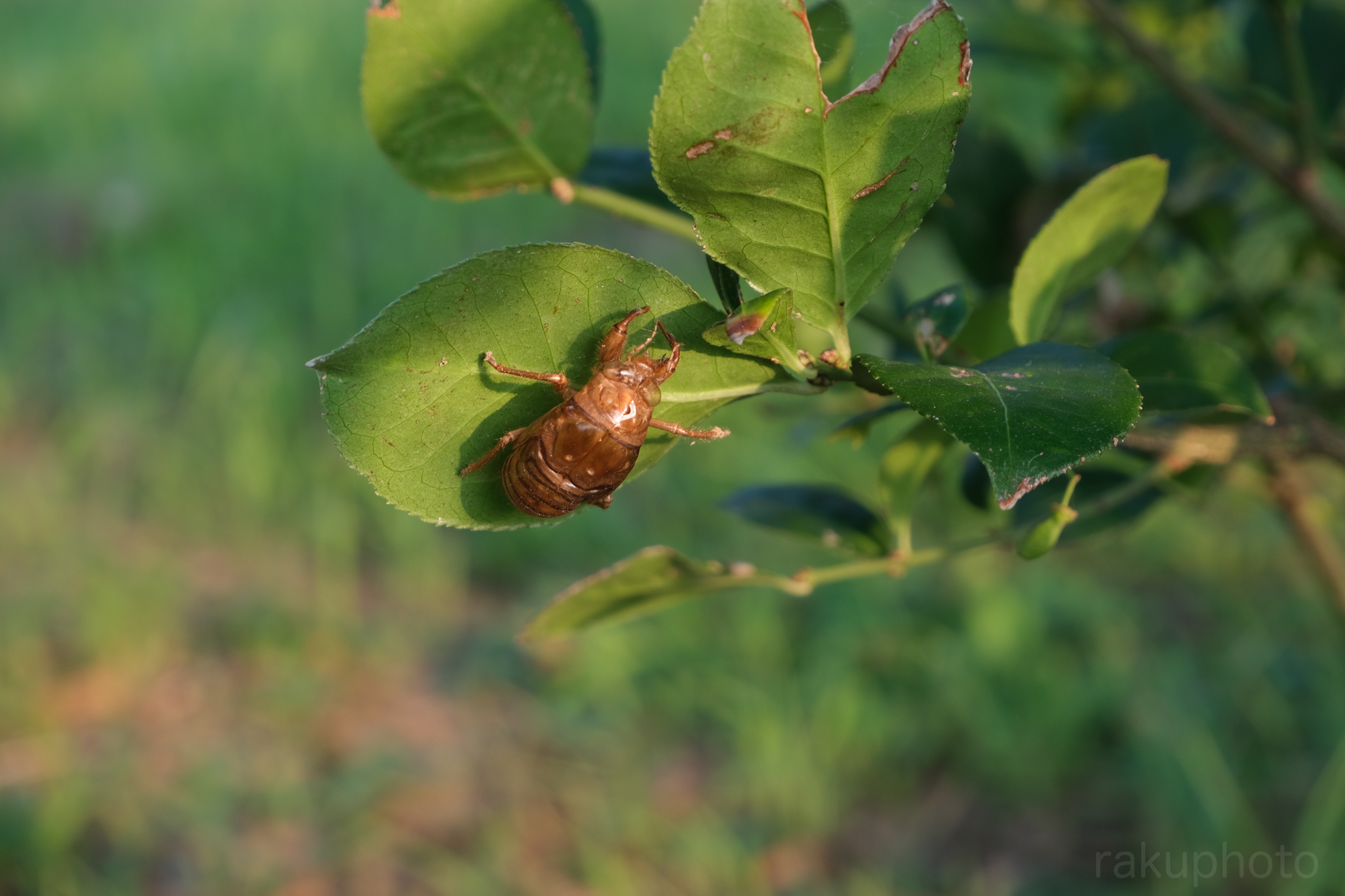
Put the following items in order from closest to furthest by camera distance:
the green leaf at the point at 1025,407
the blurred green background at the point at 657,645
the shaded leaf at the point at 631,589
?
the green leaf at the point at 1025,407 → the shaded leaf at the point at 631,589 → the blurred green background at the point at 657,645

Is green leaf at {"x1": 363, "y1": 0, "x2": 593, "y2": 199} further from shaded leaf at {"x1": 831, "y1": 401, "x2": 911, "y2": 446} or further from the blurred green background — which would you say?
the blurred green background

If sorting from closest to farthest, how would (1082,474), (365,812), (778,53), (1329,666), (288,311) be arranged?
(778,53), (1082,474), (365,812), (1329,666), (288,311)

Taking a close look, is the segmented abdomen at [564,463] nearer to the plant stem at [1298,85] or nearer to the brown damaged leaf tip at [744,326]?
the brown damaged leaf tip at [744,326]

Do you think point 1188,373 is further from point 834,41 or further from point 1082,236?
point 834,41

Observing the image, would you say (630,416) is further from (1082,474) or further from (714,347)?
(1082,474)

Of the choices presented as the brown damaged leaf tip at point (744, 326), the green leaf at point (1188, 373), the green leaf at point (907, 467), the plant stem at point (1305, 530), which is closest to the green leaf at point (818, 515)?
the green leaf at point (907, 467)

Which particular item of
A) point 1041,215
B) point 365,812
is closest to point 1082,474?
point 1041,215
